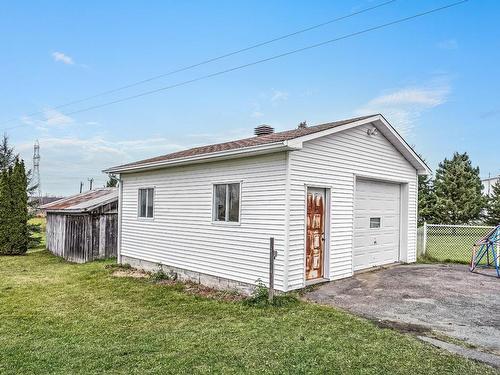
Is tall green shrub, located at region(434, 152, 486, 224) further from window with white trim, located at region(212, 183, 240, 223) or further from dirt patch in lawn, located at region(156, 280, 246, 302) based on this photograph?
dirt patch in lawn, located at region(156, 280, 246, 302)

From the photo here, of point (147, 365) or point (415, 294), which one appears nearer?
point (147, 365)

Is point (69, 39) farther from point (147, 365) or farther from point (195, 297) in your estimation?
point (147, 365)

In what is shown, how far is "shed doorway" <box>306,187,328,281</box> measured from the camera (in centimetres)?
772

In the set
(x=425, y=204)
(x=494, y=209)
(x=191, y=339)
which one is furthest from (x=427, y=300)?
(x=494, y=209)

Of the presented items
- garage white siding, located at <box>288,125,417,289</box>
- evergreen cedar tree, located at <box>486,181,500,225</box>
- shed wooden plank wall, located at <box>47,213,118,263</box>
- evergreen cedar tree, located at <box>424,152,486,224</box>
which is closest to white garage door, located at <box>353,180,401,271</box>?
garage white siding, located at <box>288,125,417,289</box>

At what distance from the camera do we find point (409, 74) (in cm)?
1335

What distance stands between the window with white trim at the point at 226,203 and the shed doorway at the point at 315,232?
62.4 inches

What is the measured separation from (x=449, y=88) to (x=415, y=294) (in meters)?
9.88

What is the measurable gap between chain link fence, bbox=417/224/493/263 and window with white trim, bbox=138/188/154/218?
8.79m

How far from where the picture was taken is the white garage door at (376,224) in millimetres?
9305

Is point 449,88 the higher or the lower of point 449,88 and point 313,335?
the higher

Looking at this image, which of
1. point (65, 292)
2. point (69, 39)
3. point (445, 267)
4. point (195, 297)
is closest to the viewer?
point (195, 297)

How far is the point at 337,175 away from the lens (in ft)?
27.0

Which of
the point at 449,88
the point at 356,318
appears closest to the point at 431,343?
the point at 356,318
